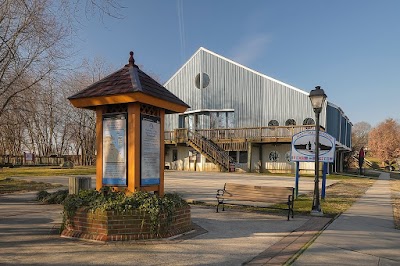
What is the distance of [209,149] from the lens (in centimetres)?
3222

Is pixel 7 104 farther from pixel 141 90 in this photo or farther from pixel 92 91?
pixel 141 90

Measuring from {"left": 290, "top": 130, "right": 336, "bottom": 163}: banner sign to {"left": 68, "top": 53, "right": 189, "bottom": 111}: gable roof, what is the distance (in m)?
7.68

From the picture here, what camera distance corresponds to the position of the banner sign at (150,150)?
7.70 m

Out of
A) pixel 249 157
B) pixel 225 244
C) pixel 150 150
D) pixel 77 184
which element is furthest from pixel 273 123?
pixel 225 244

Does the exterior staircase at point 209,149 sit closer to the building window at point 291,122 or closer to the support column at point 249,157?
the support column at point 249,157

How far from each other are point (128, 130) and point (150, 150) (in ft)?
2.26

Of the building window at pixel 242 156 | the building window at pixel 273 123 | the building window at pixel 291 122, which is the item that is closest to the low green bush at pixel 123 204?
the building window at pixel 291 122

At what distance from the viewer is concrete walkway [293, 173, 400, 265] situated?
585cm

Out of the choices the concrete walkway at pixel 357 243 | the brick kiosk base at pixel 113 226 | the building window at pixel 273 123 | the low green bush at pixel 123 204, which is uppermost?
the building window at pixel 273 123

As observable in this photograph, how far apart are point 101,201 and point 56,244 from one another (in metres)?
1.08

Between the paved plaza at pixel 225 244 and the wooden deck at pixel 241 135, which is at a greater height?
the wooden deck at pixel 241 135

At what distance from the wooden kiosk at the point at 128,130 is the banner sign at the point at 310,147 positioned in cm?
811

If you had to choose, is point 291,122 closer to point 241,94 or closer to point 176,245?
point 241,94

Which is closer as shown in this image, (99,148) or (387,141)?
(99,148)
